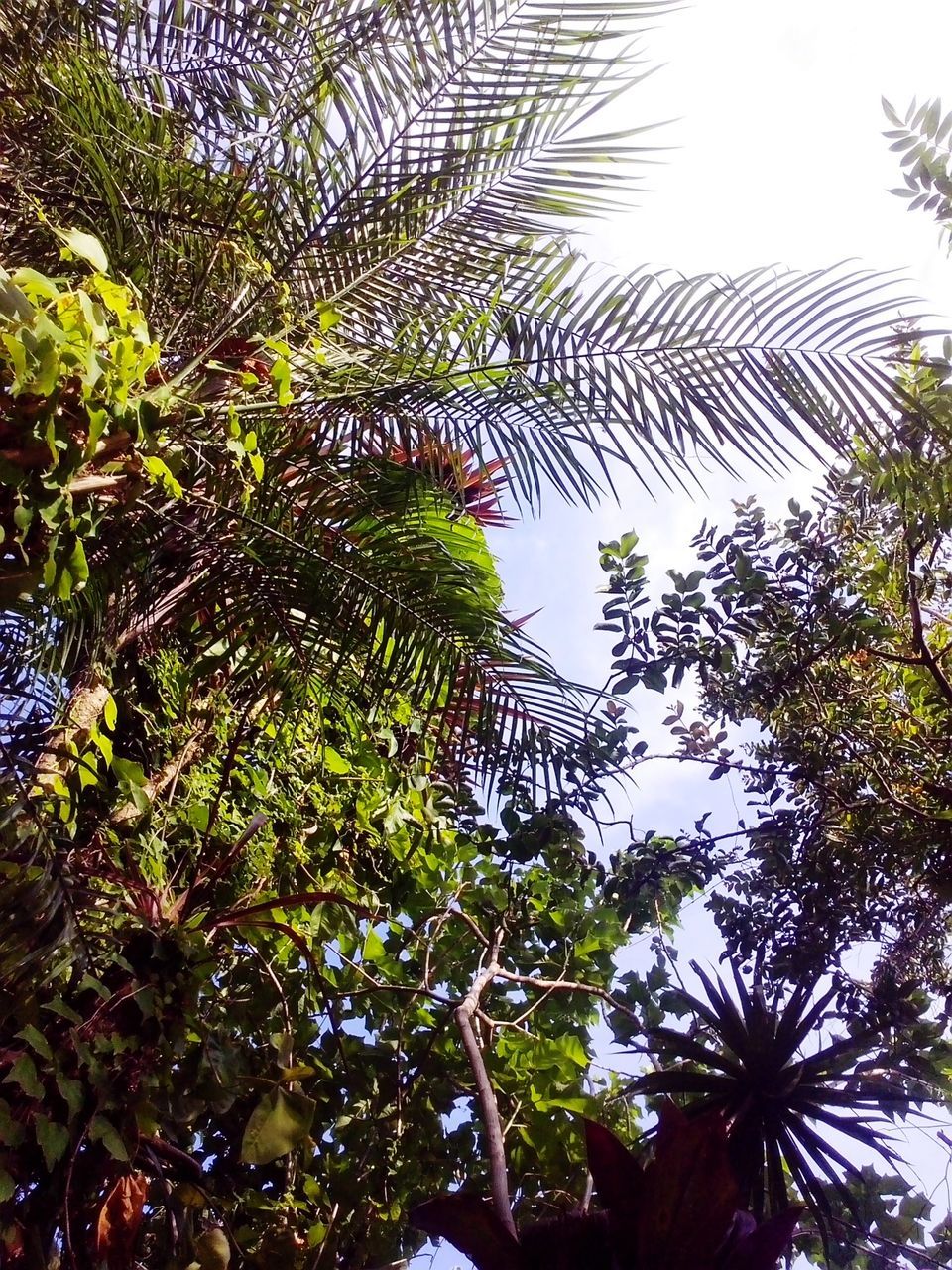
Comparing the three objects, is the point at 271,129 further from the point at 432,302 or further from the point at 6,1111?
the point at 6,1111

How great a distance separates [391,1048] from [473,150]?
2468 millimetres

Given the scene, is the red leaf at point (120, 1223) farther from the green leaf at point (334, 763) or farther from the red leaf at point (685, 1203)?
the green leaf at point (334, 763)

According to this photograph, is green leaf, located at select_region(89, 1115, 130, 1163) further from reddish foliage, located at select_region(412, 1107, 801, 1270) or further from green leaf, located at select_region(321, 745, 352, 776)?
green leaf, located at select_region(321, 745, 352, 776)

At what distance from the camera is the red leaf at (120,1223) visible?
53.8 inches

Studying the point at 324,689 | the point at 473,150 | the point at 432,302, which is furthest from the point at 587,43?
the point at 324,689

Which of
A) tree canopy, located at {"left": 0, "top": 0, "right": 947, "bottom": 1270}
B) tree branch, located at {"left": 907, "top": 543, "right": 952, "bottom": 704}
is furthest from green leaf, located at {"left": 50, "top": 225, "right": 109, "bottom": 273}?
tree branch, located at {"left": 907, "top": 543, "right": 952, "bottom": 704}

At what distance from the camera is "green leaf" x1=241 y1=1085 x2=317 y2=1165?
1.48m

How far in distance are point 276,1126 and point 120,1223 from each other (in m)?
0.27

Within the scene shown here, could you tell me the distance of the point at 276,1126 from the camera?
4.97ft

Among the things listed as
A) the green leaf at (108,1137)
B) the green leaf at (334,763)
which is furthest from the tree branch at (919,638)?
the green leaf at (108,1137)

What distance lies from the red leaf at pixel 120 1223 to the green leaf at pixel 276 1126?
179 millimetres

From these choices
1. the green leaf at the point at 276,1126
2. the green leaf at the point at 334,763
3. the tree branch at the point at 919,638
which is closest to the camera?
the green leaf at the point at 276,1126

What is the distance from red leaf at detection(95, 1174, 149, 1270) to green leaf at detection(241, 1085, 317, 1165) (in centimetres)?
18

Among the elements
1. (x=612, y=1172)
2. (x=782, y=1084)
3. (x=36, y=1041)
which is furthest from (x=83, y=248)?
(x=782, y=1084)
